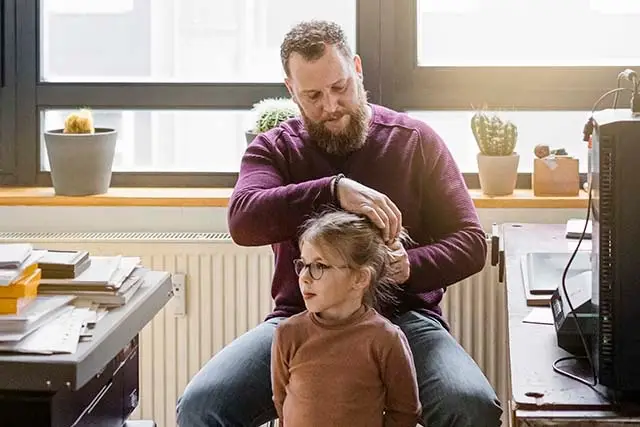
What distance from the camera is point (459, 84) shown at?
3.06 metres

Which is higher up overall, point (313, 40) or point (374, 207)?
point (313, 40)

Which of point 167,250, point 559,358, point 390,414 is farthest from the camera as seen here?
point 167,250

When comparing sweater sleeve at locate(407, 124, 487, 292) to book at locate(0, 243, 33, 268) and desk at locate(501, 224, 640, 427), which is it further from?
book at locate(0, 243, 33, 268)

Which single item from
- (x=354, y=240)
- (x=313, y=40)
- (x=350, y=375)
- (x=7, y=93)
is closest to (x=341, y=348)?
(x=350, y=375)

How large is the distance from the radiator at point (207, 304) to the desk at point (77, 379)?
2.79 ft

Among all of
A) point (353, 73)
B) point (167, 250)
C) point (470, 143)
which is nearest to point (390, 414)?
point (353, 73)

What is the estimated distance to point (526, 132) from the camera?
3.12 m

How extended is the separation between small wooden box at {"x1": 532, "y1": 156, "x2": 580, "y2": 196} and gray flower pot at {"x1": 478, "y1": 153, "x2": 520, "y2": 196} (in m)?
0.07

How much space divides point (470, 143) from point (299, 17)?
0.63 m

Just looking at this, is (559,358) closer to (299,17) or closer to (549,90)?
(549,90)

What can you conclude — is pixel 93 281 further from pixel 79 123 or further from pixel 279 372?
pixel 79 123

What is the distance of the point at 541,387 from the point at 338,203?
0.68 metres

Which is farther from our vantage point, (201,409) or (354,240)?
(201,409)

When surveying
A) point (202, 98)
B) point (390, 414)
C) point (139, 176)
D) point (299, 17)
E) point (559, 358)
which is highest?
point (299, 17)
